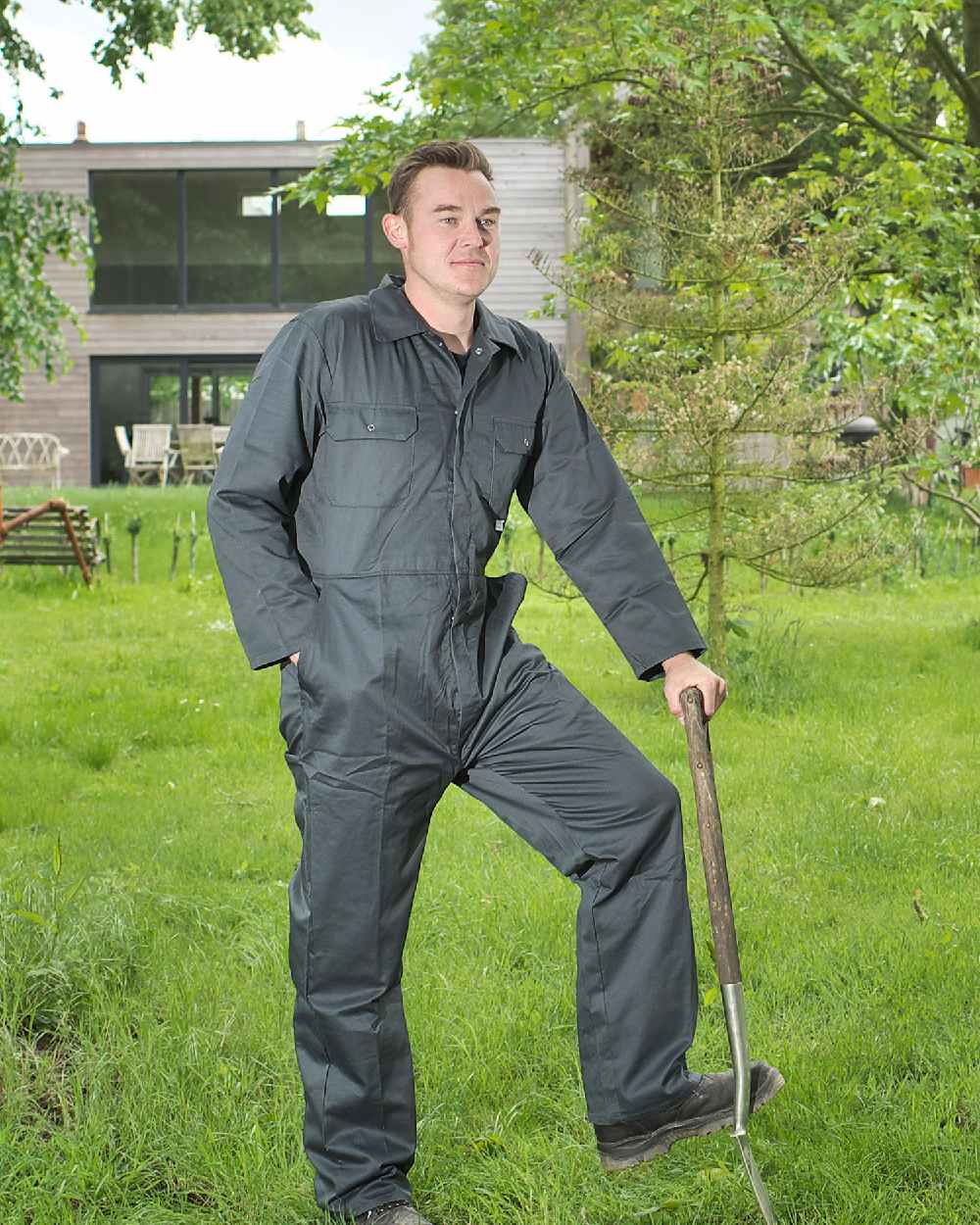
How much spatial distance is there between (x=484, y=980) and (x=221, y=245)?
2767 cm

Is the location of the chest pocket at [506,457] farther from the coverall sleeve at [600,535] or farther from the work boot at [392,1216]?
the work boot at [392,1216]

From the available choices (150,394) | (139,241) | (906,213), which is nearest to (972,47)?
(906,213)

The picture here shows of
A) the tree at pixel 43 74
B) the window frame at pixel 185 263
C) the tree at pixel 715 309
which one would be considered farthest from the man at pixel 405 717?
the window frame at pixel 185 263

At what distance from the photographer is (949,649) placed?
1045cm

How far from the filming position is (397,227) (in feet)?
11.3

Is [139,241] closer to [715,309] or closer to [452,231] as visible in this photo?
[715,309]

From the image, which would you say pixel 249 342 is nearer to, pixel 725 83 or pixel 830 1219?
pixel 725 83

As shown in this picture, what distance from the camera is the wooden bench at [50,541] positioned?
46.0 feet

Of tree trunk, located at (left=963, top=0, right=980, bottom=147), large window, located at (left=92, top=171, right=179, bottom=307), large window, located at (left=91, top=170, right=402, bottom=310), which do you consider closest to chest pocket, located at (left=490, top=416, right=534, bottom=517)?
tree trunk, located at (left=963, top=0, right=980, bottom=147)

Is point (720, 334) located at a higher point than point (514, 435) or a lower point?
higher

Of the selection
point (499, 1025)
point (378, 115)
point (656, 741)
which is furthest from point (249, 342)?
point (499, 1025)

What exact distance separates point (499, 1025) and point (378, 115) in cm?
687

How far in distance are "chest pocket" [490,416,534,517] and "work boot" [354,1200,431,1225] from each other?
1.42 m

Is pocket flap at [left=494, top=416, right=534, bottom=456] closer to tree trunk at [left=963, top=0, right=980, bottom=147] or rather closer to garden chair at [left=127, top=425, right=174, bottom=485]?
tree trunk at [left=963, top=0, right=980, bottom=147]
